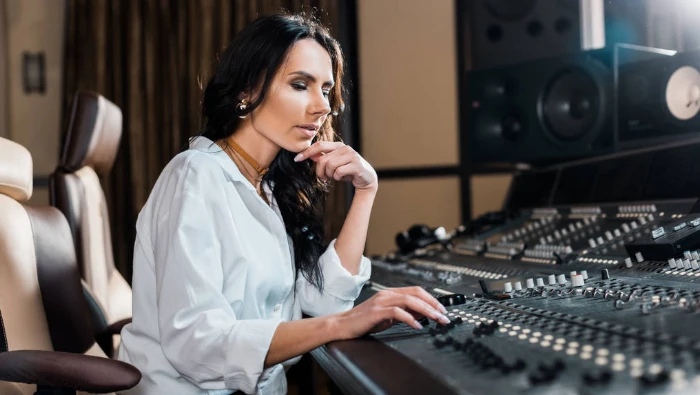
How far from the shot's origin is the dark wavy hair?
120 centimetres

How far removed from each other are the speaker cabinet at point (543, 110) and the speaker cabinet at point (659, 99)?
0.04 metres

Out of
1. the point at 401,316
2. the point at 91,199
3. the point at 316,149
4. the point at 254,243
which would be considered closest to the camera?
the point at 401,316

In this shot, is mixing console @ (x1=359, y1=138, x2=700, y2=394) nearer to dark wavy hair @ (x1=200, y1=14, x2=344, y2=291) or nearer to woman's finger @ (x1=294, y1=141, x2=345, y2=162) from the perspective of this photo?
dark wavy hair @ (x1=200, y1=14, x2=344, y2=291)

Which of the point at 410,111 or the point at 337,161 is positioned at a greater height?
the point at 410,111

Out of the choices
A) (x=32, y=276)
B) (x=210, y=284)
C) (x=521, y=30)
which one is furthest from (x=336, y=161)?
(x=521, y=30)

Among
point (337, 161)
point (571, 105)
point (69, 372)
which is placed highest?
point (571, 105)

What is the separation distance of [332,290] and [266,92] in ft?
1.31

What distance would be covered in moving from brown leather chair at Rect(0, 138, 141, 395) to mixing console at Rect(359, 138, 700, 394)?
0.62 metres

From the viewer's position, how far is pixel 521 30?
229cm

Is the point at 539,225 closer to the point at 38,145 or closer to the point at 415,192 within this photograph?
the point at 415,192

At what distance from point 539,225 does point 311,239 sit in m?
0.65

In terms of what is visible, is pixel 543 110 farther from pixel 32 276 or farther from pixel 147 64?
pixel 147 64

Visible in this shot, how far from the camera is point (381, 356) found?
0.77 metres

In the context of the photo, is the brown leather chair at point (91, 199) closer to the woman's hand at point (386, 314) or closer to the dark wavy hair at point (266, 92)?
the dark wavy hair at point (266, 92)
